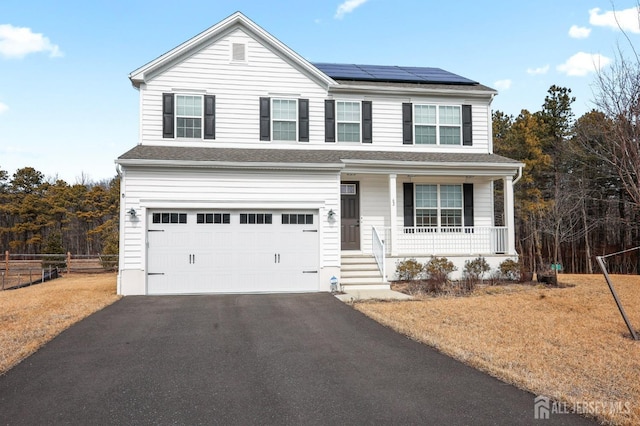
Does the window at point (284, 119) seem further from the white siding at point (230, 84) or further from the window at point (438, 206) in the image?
the window at point (438, 206)

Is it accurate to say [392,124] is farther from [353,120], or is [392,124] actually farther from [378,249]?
[378,249]

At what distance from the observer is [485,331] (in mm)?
7379

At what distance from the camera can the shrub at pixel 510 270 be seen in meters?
13.9

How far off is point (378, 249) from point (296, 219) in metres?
2.90

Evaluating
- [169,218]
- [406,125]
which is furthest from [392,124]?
[169,218]

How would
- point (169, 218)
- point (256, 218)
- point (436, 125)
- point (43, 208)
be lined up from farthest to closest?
point (43, 208)
point (436, 125)
point (256, 218)
point (169, 218)

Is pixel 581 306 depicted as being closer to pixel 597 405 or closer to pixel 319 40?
pixel 597 405

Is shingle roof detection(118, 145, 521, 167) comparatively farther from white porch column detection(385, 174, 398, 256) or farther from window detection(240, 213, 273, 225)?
window detection(240, 213, 273, 225)

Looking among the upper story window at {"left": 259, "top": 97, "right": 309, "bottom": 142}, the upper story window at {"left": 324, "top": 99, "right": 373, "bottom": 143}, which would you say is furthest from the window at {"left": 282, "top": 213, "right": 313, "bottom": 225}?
the upper story window at {"left": 324, "top": 99, "right": 373, "bottom": 143}

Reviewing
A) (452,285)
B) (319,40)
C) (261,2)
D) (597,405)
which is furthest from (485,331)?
(319,40)

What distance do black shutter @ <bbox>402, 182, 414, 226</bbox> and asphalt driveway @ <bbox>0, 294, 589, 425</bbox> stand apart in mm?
7475

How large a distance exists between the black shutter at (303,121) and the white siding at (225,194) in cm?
237

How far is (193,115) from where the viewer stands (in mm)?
14008

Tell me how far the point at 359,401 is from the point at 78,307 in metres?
8.10
